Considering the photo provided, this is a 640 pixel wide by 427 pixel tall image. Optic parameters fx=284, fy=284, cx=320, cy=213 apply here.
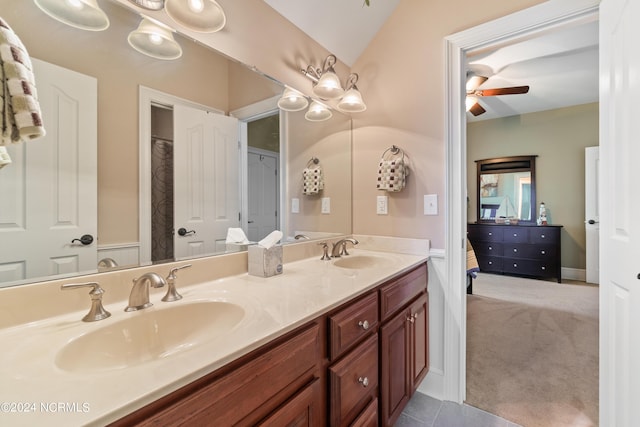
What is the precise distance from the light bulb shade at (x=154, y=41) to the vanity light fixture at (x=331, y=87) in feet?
2.69

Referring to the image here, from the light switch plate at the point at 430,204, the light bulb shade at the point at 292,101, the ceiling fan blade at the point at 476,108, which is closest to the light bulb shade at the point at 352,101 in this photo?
the light bulb shade at the point at 292,101

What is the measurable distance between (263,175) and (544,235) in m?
4.41

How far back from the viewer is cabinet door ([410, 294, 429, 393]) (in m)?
1.54

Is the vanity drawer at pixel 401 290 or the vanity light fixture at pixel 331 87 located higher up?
the vanity light fixture at pixel 331 87

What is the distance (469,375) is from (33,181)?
97.7 inches

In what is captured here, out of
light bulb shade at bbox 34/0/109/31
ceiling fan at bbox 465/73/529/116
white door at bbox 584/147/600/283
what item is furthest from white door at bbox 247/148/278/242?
white door at bbox 584/147/600/283

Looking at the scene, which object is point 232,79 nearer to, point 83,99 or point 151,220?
point 83,99

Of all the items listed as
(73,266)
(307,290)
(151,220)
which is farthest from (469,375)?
(73,266)

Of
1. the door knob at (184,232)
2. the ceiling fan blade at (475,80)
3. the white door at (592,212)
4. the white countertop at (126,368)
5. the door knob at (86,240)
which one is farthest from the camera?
the white door at (592,212)

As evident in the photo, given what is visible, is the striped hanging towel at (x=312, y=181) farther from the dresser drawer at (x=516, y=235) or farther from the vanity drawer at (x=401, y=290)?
the dresser drawer at (x=516, y=235)

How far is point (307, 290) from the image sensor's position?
109 centimetres

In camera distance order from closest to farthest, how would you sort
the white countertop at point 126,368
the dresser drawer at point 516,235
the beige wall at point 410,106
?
1. the white countertop at point 126,368
2. the beige wall at point 410,106
3. the dresser drawer at point 516,235

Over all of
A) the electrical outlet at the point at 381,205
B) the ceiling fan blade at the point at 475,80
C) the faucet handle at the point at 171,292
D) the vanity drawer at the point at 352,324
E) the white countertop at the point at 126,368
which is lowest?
the vanity drawer at the point at 352,324

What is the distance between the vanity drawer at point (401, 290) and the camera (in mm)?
1277
